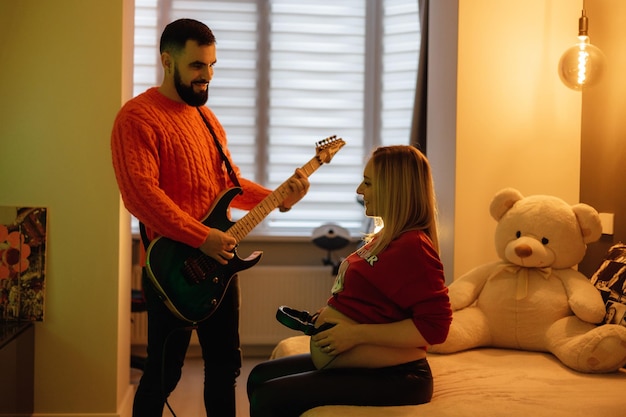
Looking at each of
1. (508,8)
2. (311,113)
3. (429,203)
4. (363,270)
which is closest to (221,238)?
(363,270)

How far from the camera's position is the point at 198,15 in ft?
14.6

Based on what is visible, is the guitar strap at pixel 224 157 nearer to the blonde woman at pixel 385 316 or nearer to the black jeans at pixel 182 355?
the black jeans at pixel 182 355

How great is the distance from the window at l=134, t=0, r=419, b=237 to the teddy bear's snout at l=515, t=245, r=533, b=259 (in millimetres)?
1955

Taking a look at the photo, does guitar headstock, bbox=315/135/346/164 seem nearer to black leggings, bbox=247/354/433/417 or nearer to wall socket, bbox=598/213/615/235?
black leggings, bbox=247/354/433/417

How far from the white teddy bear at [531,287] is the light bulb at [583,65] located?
1.51ft

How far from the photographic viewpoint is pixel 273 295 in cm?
434

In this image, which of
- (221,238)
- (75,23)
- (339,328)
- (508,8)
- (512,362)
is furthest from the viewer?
(508,8)

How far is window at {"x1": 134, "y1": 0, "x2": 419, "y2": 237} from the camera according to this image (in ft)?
14.7

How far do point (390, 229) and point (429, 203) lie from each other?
0.13 m

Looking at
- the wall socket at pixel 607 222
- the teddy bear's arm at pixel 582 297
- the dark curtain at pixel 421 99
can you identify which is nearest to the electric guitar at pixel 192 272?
the teddy bear's arm at pixel 582 297

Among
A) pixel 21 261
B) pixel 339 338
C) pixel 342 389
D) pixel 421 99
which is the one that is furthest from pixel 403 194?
pixel 421 99

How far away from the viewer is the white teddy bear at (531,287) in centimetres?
256

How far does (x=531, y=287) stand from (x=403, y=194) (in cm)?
93

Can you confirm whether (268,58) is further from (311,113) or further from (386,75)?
(386,75)
